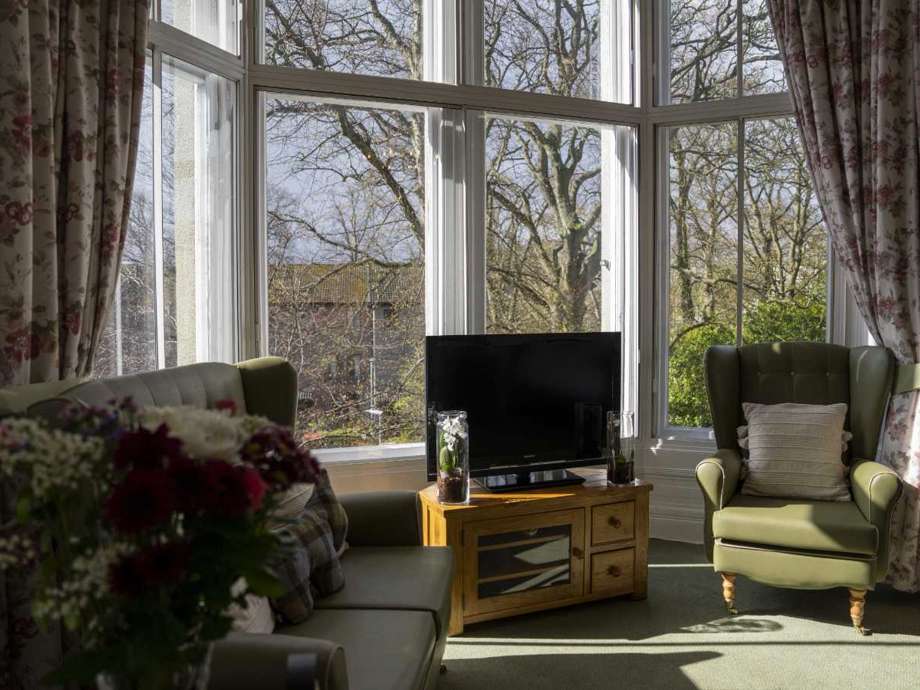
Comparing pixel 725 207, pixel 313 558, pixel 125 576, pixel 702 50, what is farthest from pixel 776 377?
pixel 125 576

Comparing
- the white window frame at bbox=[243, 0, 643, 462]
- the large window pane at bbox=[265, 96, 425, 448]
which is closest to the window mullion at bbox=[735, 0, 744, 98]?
the white window frame at bbox=[243, 0, 643, 462]

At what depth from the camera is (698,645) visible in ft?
10.3

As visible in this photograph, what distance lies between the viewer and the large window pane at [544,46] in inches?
164

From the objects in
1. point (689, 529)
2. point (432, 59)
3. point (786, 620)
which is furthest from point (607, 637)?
point (432, 59)

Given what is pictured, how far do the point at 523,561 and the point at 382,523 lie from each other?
2.41ft

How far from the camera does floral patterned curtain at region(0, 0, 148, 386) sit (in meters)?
2.15

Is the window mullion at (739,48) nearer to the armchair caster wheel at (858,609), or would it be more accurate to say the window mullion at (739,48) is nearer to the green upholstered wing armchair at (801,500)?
the green upholstered wing armchair at (801,500)

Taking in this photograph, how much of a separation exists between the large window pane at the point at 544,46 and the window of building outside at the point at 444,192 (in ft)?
0.04

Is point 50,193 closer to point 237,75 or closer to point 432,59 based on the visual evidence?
point 237,75

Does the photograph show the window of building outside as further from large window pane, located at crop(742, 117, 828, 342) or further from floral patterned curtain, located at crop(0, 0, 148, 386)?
floral patterned curtain, located at crop(0, 0, 148, 386)

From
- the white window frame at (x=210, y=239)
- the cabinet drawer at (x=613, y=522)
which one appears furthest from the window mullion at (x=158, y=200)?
the cabinet drawer at (x=613, y=522)

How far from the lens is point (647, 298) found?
178 inches

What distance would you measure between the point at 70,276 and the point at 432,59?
2305 mm

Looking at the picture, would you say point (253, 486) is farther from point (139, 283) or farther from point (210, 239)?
point (210, 239)
